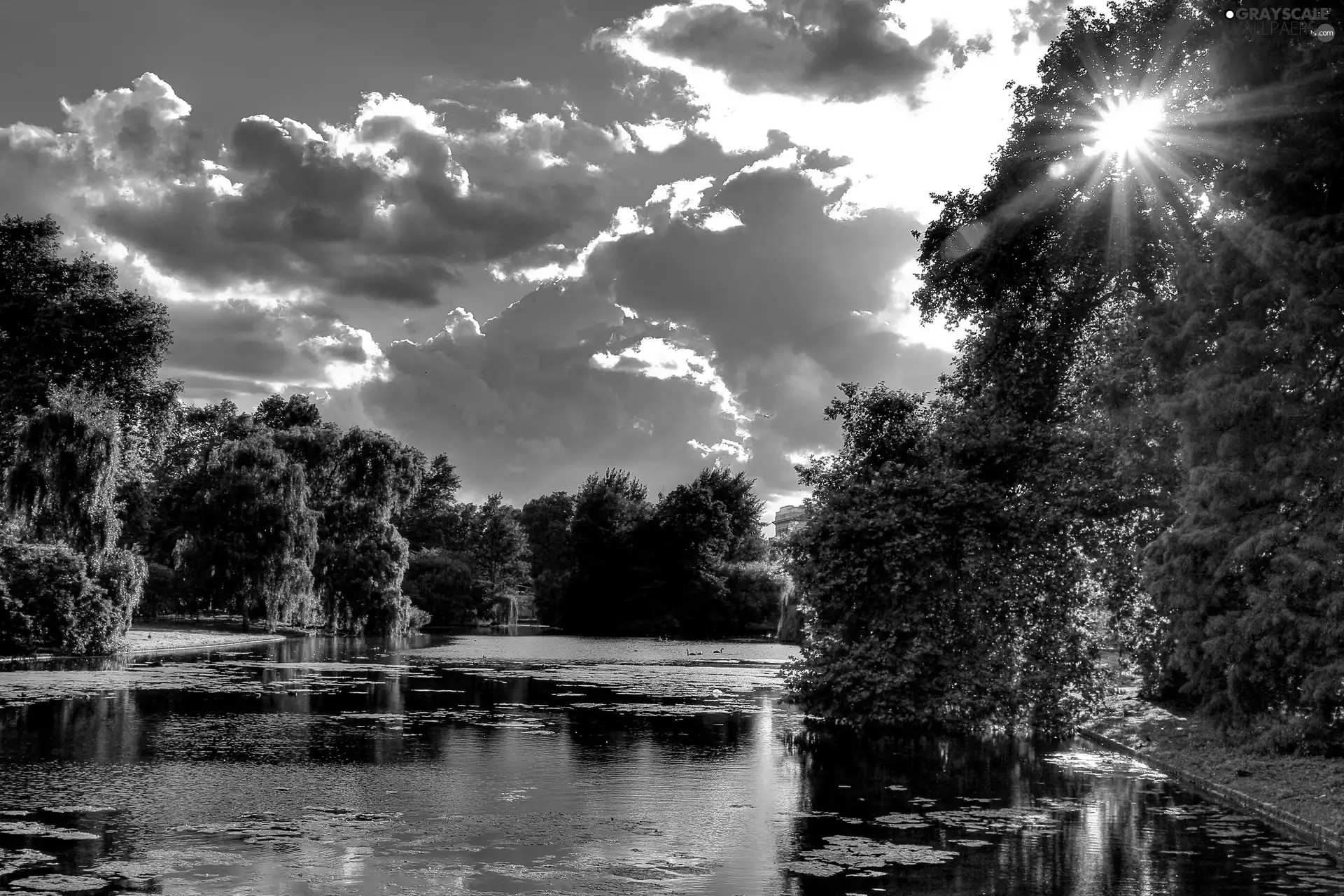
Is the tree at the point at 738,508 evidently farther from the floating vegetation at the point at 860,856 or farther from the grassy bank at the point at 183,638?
the floating vegetation at the point at 860,856

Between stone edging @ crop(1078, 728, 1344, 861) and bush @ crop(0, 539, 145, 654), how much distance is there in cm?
3217

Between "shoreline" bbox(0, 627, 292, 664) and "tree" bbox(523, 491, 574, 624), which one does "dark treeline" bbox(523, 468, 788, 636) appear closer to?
"tree" bbox(523, 491, 574, 624)

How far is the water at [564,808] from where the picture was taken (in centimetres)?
927

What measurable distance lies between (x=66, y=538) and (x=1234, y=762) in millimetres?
36869

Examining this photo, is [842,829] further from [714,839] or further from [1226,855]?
[1226,855]

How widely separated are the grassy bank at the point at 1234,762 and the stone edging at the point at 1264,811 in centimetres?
6

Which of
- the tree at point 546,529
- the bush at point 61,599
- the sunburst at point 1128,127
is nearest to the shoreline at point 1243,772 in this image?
the sunburst at point 1128,127

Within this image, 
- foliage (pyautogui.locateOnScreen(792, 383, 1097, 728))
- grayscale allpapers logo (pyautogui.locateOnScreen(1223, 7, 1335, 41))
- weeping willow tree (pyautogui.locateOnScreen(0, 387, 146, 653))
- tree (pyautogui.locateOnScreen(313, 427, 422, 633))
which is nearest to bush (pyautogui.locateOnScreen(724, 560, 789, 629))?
tree (pyautogui.locateOnScreen(313, 427, 422, 633))

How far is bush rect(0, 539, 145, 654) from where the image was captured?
36.5 meters

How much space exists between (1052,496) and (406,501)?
2071 inches

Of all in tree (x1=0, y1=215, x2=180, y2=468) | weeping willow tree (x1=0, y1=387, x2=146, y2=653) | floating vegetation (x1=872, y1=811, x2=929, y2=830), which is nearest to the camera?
floating vegetation (x1=872, y1=811, x2=929, y2=830)

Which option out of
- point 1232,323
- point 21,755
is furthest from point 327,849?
point 1232,323

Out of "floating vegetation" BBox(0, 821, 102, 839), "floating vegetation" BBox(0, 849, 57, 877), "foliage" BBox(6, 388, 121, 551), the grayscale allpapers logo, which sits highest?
the grayscale allpapers logo

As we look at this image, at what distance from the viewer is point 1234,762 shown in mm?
15758
